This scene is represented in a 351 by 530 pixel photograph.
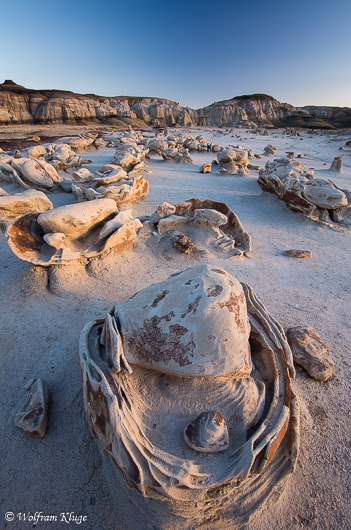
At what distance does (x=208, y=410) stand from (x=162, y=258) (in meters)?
2.52

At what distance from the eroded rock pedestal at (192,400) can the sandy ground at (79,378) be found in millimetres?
197

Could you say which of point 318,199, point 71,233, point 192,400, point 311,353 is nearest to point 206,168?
point 318,199

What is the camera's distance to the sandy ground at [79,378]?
139cm

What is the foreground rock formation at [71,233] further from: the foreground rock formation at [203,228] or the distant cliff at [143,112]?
the distant cliff at [143,112]

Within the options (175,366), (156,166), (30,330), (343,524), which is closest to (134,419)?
(175,366)

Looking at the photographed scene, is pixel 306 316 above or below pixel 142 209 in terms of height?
below

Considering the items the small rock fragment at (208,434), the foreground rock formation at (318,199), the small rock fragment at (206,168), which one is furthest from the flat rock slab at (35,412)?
the small rock fragment at (206,168)

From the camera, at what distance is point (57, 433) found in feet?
5.50

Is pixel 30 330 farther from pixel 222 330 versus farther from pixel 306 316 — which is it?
pixel 306 316

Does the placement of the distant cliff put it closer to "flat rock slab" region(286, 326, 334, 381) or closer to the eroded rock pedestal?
"flat rock slab" region(286, 326, 334, 381)

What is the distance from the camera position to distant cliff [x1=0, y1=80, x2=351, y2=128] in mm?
27486

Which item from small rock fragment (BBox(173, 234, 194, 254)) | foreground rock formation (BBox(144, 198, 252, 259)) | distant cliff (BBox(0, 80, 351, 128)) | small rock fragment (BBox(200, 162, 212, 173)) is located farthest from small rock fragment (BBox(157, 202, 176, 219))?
distant cliff (BBox(0, 80, 351, 128))

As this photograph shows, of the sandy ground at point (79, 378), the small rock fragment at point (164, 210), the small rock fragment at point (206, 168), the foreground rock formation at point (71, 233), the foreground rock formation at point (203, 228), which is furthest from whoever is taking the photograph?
the small rock fragment at point (206, 168)

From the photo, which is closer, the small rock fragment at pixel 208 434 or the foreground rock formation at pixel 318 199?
the small rock fragment at pixel 208 434
